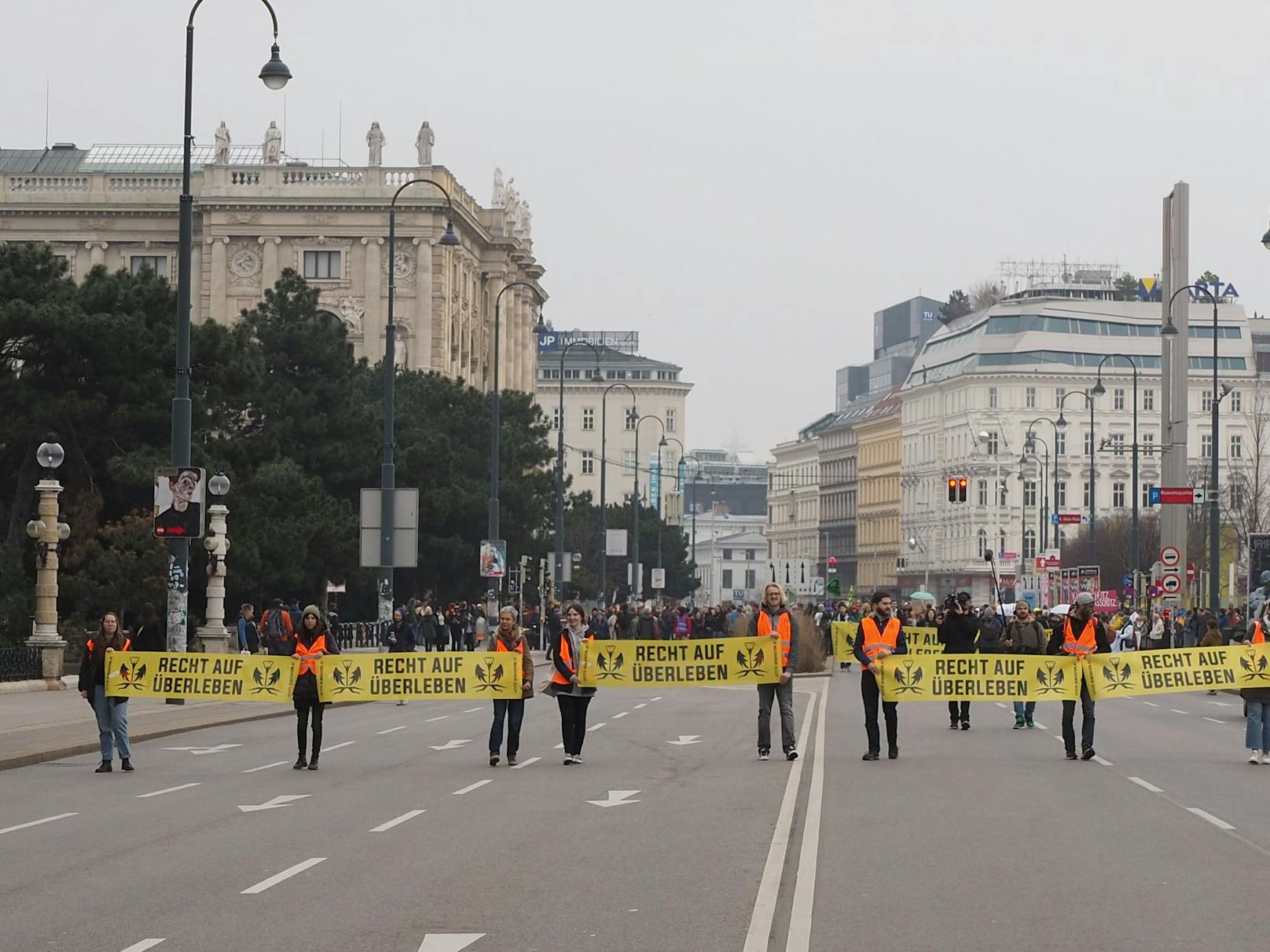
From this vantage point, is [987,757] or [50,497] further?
[50,497]

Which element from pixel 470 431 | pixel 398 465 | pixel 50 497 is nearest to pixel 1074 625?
pixel 50 497

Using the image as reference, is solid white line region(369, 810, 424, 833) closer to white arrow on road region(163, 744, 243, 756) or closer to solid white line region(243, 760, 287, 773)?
solid white line region(243, 760, 287, 773)

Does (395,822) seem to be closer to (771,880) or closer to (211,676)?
(771,880)

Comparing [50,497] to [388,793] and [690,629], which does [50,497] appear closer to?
[388,793]

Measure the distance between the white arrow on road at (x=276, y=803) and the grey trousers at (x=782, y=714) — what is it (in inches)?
233

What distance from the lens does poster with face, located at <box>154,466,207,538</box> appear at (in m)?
33.4

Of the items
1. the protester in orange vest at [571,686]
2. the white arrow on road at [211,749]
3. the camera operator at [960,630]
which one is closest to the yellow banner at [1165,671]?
the camera operator at [960,630]

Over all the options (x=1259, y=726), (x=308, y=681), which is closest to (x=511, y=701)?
(x=308, y=681)

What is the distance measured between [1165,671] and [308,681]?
34.4ft

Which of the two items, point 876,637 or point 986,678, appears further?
point 986,678

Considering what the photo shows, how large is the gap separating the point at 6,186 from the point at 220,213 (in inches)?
451

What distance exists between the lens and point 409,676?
28.0 metres

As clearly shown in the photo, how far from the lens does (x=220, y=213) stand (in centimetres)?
11662

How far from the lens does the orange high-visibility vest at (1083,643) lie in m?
26.4
